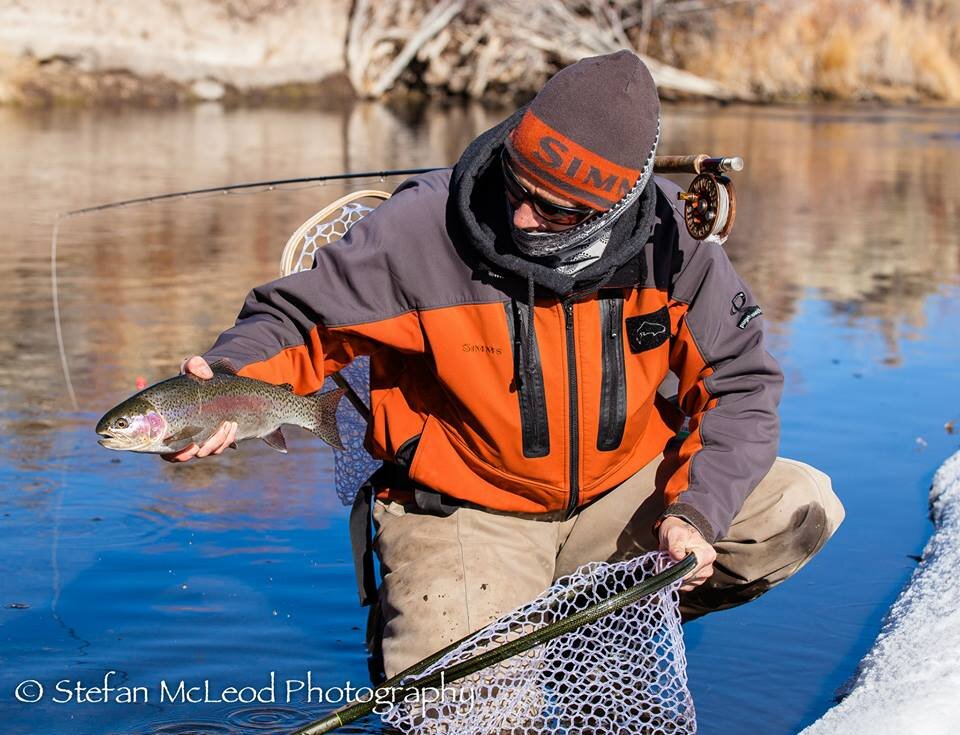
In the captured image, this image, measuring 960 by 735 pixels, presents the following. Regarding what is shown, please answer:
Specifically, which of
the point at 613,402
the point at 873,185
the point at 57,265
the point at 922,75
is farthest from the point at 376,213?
the point at 922,75

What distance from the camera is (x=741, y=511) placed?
399cm

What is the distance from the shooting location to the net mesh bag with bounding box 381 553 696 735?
3496mm

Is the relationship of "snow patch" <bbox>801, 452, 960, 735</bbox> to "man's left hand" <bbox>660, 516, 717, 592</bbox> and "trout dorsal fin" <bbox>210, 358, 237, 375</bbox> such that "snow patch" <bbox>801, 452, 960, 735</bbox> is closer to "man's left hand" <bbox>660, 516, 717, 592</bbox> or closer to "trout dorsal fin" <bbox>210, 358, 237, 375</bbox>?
"man's left hand" <bbox>660, 516, 717, 592</bbox>

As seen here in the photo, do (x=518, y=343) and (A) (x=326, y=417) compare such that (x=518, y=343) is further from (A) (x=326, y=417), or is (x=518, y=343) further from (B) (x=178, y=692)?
(B) (x=178, y=692)

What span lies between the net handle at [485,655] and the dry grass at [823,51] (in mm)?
28254

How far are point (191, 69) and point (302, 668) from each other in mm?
23600

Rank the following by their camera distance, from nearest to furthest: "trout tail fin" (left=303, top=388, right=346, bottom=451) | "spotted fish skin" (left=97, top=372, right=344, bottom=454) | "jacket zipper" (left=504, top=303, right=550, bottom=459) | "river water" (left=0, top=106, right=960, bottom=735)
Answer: "spotted fish skin" (left=97, top=372, right=344, bottom=454) → "jacket zipper" (left=504, top=303, right=550, bottom=459) → "trout tail fin" (left=303, top=388, right=346, bottom=451) → "river water" (left=0, top=106, right=960, bottom=735)

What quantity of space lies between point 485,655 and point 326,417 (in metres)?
0.91

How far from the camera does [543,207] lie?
3.61 m

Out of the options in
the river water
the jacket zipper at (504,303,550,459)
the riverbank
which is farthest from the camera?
the riverbank

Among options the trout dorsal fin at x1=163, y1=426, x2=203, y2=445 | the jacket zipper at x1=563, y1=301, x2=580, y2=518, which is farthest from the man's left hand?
the trout dorsal fin at x1=163, y1=426, x2=203, y2=445

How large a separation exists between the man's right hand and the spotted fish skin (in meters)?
0.01

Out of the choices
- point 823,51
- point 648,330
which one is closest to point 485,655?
point 648,330

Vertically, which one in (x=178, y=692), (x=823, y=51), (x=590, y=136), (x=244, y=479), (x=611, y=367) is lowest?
(x=823, y=51)
